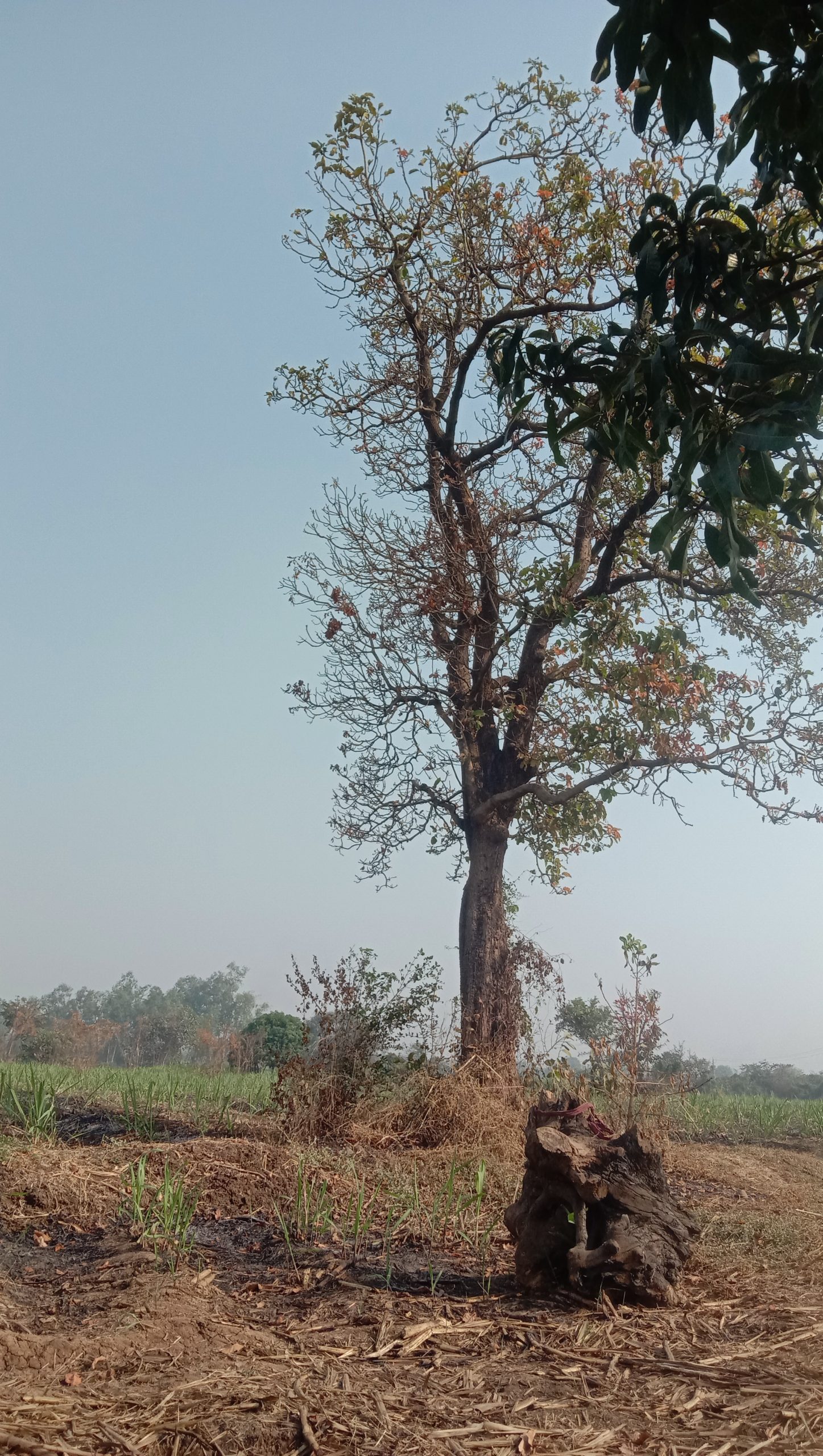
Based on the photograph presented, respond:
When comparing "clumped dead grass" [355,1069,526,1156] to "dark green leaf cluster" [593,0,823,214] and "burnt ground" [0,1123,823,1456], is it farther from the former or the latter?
"dark green leaf cluster" [593,0,823,214]

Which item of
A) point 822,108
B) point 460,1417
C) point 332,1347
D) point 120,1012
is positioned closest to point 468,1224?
point 332,1347

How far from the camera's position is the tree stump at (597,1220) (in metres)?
3.87

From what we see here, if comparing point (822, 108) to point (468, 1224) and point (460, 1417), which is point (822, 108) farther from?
point (468, 1224)

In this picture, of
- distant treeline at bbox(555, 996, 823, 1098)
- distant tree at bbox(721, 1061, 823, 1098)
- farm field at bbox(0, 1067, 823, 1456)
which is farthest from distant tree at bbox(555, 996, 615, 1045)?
farm field at bbox(0, 1067, 823, 1456)

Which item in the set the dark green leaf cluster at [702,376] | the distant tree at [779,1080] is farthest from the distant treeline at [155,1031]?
the distant tree at [779,1080]

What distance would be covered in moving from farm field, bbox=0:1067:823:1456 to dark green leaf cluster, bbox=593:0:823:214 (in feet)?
11.4

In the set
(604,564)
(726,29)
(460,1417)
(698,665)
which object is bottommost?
(460,1417)

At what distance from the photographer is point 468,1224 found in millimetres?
5078

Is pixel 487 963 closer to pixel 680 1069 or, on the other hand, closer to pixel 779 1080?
pixel 680 1069

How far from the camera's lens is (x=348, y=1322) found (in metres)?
3.53

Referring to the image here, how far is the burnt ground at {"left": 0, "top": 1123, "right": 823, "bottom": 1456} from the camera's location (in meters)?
2.57

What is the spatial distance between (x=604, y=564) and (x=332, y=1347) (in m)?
7.28

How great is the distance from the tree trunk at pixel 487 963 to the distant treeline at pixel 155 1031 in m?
1.63

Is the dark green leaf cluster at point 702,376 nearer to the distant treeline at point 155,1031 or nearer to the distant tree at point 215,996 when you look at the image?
the distant treeline at point 155,1031
